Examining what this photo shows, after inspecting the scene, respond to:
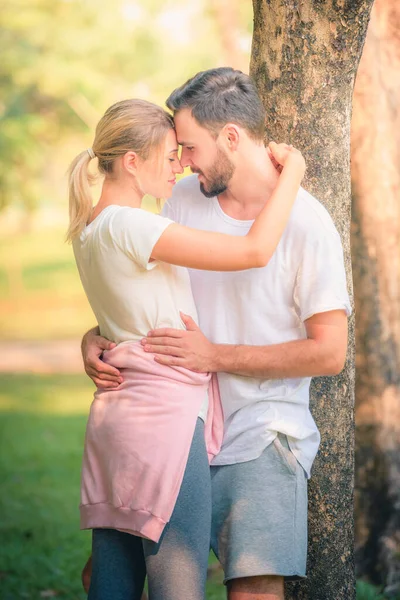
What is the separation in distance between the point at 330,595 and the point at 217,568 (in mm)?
2208

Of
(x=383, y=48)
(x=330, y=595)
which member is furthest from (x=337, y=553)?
(x=383, y=48)

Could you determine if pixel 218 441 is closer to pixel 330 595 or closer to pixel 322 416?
pixel 322 416

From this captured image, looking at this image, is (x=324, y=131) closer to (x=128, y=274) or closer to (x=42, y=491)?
(x=128, y=274)

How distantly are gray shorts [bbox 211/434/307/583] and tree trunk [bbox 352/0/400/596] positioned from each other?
2.21 meters

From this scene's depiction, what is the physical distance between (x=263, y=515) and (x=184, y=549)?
327 mm

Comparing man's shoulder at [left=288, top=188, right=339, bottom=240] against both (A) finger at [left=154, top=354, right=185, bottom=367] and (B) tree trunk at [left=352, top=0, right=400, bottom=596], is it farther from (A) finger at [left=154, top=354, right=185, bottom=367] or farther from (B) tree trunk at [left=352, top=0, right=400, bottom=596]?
(B) tree trunk at [left=352, top=0, right=400, bottom=596]

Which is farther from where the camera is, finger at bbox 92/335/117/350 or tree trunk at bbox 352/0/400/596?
tree trunk at bbox 352/0/400/596

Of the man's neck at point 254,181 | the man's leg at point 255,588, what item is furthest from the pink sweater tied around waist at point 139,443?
the man's neck at point 254,181

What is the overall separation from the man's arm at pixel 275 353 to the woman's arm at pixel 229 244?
25 centimetres

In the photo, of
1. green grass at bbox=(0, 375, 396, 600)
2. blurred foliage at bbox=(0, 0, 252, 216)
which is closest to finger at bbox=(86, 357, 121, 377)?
green grass at bbox=(0, 375, 396, 600)

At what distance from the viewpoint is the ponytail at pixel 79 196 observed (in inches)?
128

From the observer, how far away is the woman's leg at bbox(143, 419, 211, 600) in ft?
9.84

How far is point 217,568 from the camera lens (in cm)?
594

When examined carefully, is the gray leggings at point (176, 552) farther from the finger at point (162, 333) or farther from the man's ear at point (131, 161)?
the man's ear at point (131, 161)
